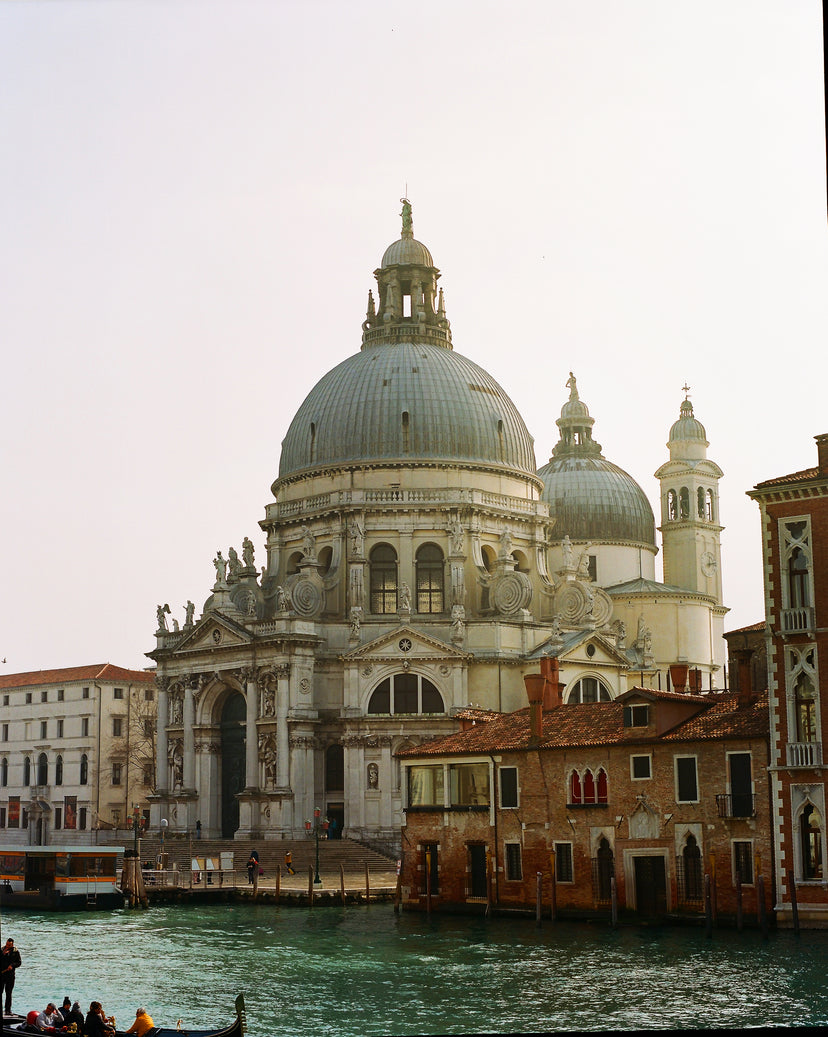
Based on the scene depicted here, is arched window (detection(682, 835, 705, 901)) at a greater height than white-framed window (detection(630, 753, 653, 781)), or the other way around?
white-framed window (detection(630, 753, 653, 781))

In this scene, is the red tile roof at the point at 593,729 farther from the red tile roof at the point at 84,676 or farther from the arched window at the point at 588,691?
the red tile roof at the point at 84,676

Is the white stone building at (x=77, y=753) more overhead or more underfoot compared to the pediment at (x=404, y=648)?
more underfoot

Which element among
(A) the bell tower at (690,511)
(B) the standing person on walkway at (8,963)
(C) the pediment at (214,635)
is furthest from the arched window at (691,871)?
(A) the bell tower at (690,511)

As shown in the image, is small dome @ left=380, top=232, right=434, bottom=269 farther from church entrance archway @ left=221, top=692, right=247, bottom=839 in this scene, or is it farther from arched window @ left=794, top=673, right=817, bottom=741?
arched window @ left=794, top=673, right=817, bottom=741

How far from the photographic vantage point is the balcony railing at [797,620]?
3659 centimetres

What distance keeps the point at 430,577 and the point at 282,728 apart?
32.2 ft

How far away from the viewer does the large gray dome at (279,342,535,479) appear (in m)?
70.1

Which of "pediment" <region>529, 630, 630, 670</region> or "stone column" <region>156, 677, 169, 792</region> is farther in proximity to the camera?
"stone column" <region>156, 677, 169, 792</region>

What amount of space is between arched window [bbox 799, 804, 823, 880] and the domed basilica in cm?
2439

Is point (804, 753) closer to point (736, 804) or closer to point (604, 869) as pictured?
point (736, 804)

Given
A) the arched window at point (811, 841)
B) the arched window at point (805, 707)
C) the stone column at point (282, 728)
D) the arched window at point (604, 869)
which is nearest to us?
the arched window at point (811, 841)

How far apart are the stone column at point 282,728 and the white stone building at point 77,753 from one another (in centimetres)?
1907

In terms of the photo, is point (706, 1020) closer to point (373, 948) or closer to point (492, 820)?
point (373, 948)

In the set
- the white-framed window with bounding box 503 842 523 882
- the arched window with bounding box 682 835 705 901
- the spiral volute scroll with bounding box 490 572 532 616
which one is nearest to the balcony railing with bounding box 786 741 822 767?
the arched window with bounding box 682 835 705 901
